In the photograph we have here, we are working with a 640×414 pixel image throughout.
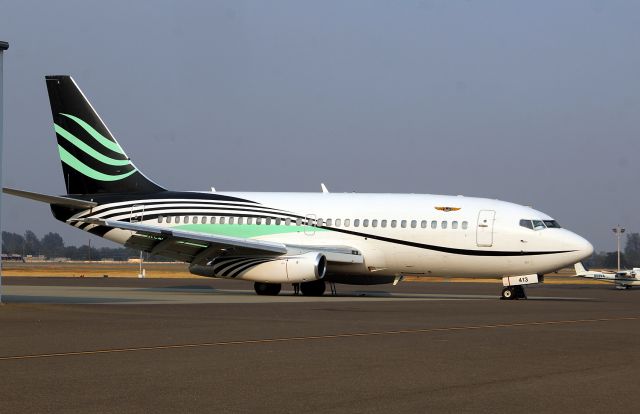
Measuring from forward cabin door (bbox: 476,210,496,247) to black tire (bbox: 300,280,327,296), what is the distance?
6512 millimetres

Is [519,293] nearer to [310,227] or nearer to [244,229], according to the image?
[310,227]

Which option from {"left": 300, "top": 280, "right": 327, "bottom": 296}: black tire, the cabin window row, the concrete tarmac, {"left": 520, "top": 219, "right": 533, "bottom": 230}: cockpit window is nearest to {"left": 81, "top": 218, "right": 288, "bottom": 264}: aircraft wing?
the cabin window row

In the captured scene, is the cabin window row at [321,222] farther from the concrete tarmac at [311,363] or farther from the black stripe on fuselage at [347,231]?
the concrete tarmac at [311,363]

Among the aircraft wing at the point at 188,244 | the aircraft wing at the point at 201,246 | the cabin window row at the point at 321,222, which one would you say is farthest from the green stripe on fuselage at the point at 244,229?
the aircraft wing at the point at 188,244

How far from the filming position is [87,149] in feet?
142

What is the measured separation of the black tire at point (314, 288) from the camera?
40684 mm

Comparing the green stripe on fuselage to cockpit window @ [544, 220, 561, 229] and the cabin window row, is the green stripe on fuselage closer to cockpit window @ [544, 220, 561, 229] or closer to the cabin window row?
the cabin window row

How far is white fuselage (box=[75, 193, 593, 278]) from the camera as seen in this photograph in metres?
37.5

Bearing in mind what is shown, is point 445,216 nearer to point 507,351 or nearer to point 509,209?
point 509,209

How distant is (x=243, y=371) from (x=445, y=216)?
2664 centimetres

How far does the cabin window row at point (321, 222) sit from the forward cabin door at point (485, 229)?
51cm

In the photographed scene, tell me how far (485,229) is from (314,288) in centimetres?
722

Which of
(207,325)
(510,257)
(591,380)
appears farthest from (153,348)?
(510,257)

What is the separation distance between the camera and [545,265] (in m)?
37.3
